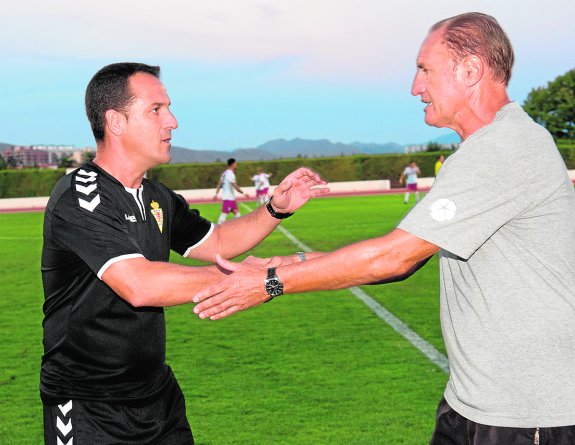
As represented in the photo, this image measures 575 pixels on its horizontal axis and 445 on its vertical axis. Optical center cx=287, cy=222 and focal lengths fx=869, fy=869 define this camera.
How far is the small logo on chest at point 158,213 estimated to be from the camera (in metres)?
4.10

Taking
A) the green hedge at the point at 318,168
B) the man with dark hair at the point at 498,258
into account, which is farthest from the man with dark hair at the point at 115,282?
the green hedge at the point at 318,168

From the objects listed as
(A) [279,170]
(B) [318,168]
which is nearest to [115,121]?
(B) [318,168]

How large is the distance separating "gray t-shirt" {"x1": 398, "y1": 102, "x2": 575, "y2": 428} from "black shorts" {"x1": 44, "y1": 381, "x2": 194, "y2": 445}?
1527mm

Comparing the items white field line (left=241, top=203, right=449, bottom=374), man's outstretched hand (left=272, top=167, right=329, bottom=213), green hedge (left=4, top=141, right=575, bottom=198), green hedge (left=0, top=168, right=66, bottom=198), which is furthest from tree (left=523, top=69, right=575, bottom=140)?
man's outstretched hand (left=272, top=167, right=329, bottom=213)

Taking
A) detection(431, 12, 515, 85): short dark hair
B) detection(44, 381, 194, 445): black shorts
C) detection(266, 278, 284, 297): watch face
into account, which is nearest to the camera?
detection(431, 12, 515, 85): short dark hair

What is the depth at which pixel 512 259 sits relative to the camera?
2932 mm

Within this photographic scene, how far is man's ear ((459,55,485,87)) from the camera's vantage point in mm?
3107

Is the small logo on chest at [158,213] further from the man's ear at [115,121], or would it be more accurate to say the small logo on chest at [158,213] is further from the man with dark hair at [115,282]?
the man's ear at [115,121]

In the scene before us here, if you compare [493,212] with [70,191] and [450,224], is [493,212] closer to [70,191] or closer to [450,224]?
[450,224]

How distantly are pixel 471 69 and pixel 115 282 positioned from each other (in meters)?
1.62

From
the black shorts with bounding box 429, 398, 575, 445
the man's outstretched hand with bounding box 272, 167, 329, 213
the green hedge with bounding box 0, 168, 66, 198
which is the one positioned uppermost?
the man's outstretched hand with bounding box 272, 167, 329, 213

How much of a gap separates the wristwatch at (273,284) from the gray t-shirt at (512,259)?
1.98 feet

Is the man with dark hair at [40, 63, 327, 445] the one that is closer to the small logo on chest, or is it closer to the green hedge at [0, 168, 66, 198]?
the small logo on chest

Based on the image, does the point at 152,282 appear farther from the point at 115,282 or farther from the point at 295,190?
the point at 295,190
